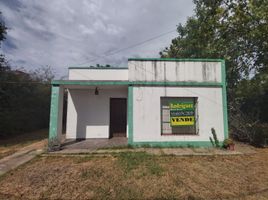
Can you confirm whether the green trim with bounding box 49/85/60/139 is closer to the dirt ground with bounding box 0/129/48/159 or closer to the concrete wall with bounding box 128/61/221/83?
the dirt ground with bounding box 0/129/48/159

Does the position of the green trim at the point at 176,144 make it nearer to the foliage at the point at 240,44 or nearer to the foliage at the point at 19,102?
the foliage at the point at 240,44

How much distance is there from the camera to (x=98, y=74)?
10250 millimetres

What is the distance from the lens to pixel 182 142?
7.87m

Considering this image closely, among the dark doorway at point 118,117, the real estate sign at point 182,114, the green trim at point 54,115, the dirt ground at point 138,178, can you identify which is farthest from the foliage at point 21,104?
the real estate sign at point 182,114

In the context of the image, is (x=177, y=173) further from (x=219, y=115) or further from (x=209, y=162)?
(x=219, y=115)

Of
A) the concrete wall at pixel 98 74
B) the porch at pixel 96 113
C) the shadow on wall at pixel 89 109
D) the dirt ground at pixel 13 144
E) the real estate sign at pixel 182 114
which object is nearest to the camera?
the dirt ground at pixel 13 144

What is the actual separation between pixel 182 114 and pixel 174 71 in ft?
6.93

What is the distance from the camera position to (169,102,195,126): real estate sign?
8.07 m

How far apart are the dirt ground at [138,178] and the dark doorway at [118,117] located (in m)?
3.84

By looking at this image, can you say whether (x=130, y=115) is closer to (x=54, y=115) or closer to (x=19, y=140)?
(x=54, y=115)

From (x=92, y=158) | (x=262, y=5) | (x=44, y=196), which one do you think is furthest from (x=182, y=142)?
(x=262, y=5)

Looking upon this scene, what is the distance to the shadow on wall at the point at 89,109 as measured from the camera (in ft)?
32.4

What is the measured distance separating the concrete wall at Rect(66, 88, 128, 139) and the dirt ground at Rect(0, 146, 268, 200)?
3400 mm

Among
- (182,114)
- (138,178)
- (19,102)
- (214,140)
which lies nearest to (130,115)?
(182,114)
